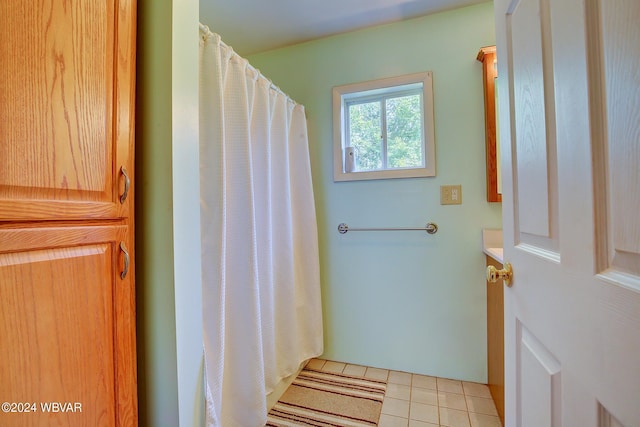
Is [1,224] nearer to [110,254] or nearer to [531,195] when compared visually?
[110,254]

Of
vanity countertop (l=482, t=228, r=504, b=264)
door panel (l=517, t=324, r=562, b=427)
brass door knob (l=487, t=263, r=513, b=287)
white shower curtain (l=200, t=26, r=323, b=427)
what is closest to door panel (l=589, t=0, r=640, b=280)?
door panel (l=517, t=324, r=562, b=427)

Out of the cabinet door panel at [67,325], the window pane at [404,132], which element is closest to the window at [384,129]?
the window pane at [404,132]

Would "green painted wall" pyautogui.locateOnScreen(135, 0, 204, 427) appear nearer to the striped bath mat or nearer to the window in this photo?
the striped bath mat

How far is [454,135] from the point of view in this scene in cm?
171

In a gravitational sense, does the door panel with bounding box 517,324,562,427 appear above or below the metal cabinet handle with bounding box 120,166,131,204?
below

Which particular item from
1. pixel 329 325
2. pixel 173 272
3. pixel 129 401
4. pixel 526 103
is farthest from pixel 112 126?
pixel 329 325

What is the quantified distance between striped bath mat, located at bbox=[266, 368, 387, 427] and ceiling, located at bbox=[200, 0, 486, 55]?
2.37m

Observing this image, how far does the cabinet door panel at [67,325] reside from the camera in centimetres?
56

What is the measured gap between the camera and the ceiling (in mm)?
1627

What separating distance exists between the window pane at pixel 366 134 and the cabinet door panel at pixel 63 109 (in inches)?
58.1

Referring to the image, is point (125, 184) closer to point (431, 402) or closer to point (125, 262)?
point (125, 262)

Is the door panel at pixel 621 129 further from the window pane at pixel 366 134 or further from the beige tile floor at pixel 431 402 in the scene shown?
the window pane at pixel 366 134

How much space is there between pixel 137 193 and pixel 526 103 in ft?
3.76

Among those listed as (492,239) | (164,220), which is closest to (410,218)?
(492,239)
